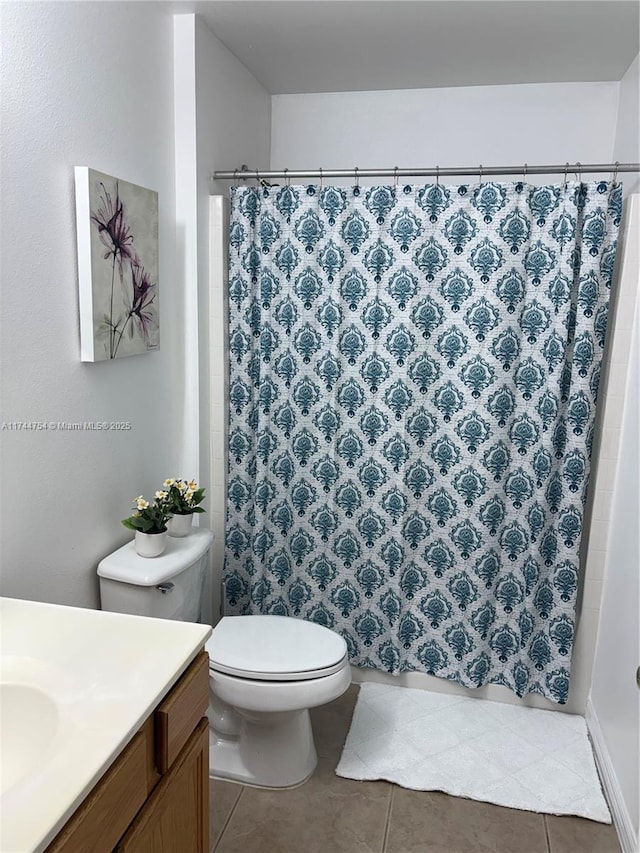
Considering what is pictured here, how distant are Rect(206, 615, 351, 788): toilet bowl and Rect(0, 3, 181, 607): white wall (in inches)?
18.1

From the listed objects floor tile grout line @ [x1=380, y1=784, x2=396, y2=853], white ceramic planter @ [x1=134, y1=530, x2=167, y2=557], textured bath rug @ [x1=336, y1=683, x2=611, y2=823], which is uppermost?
white ceramic planter @ [x1=134, y1=530, x2=167, y2=557]

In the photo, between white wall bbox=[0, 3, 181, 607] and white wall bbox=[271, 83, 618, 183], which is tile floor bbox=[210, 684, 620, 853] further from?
white wall bbox=[271, 83, 618, 183]

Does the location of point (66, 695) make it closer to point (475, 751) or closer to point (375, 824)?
point (375, 824)

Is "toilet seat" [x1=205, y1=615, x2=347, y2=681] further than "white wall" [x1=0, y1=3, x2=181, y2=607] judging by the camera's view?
Yes

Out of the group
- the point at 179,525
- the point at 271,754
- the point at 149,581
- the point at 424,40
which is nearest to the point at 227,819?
the point at 271,754

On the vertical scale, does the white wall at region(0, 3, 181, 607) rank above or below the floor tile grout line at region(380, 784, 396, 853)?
above

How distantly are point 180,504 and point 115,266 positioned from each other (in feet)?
2.36

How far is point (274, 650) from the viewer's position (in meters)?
2.07

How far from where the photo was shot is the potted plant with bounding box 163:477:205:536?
6.98 feet

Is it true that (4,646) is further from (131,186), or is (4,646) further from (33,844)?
(131,186)

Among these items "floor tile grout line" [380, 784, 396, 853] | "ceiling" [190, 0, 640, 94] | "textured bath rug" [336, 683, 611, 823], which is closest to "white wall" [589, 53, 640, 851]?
"textured bath rug" [336, 683, 611, 823]

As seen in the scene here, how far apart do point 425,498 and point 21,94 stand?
1724 millimetres

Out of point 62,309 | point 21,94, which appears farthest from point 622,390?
point 21,94

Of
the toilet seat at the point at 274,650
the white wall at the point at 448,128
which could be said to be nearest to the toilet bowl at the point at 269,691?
the toilet seat at the point at 274,650
